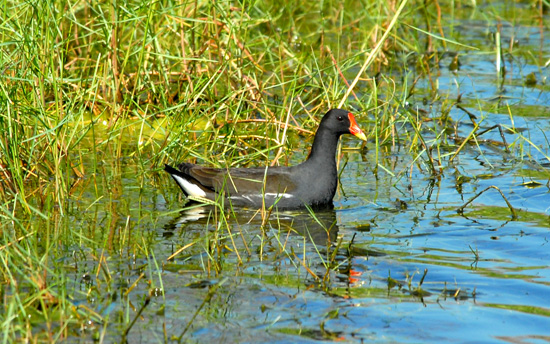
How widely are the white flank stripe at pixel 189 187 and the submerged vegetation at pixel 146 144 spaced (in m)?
0.18

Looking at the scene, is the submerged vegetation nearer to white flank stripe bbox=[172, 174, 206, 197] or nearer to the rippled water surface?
the rippled water surface

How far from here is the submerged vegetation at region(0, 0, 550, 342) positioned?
4.30 meters

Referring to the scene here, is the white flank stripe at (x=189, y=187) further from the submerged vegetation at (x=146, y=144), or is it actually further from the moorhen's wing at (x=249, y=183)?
the submerged vegetation at (x=146, y=144)

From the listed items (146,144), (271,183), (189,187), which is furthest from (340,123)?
(146,144)

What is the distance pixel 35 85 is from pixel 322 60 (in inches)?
173

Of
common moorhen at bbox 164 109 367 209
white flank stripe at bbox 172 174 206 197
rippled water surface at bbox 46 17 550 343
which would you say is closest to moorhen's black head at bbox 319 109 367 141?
common moorhen at bbox 164 109 367 209

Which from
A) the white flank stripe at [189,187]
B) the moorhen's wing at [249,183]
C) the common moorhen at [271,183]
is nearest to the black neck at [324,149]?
the common moorhen at [271,183]

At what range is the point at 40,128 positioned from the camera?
244 inches

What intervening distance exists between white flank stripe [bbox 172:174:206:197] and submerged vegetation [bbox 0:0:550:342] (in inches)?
7.0

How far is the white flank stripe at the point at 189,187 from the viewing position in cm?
626

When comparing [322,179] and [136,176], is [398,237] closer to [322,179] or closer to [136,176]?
[322,179]

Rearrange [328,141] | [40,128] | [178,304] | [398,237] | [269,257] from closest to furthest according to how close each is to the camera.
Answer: [178,304], [269,257], [398,237], [40,128], [328,141]

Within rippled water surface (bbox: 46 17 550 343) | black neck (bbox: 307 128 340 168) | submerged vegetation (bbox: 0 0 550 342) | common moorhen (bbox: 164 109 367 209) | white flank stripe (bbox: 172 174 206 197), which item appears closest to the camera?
rippled water surface (bbox: 46 17 550 343)

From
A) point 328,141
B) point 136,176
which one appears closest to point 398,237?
point 328,141
